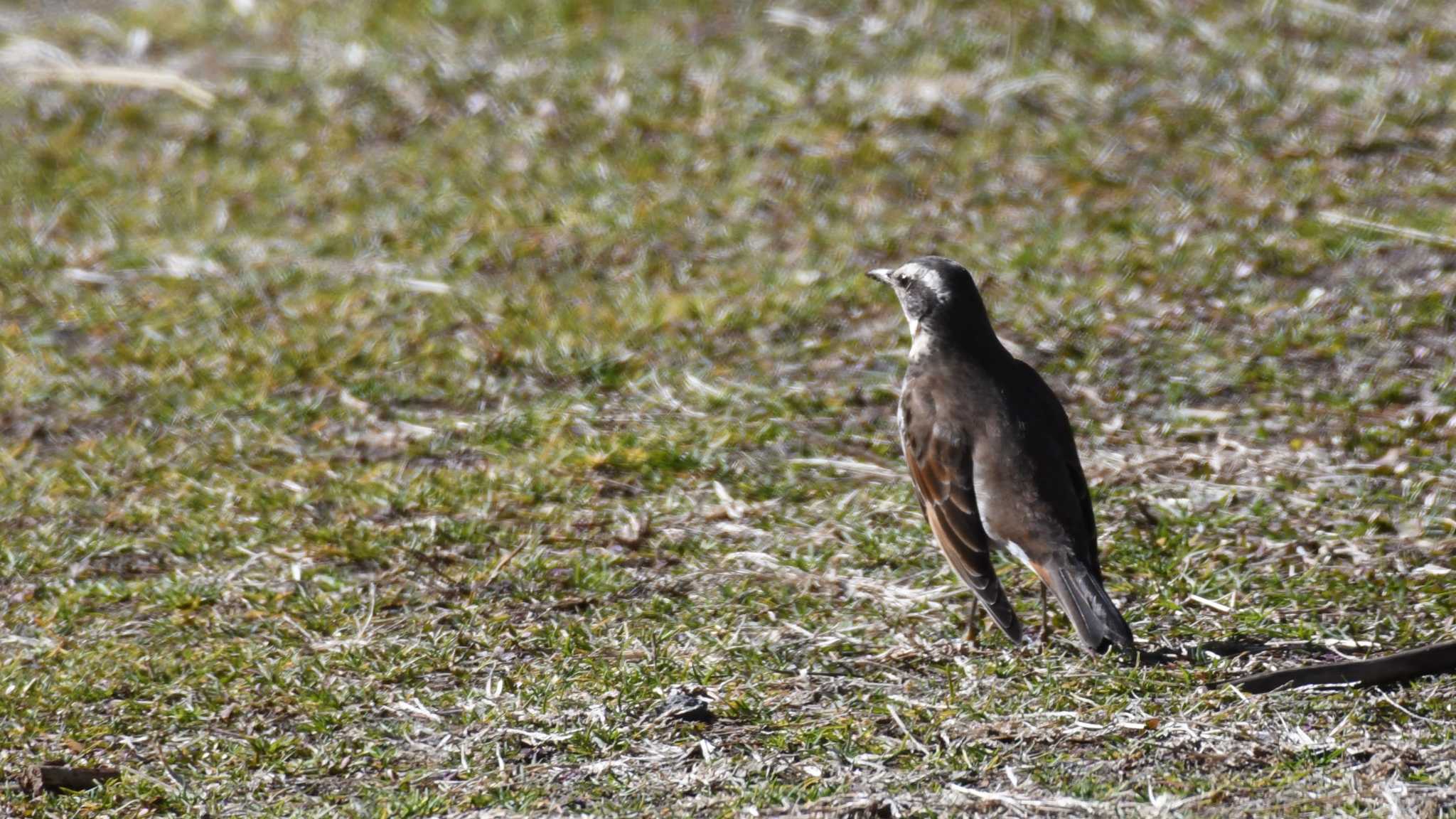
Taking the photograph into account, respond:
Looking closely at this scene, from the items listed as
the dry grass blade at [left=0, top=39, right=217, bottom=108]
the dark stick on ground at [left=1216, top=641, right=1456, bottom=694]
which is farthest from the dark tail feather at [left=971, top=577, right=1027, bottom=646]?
the dry grass blade at [left=0, top=39, right=217, bottom=108]

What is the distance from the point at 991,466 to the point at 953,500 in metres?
0.19

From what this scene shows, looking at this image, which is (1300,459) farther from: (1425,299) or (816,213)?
(816,213)

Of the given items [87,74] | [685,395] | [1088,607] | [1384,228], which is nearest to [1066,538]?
[1088,607]

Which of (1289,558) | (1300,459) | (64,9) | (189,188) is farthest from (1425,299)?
(64,9)

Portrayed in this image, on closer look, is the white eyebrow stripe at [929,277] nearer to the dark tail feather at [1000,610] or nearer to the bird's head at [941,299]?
the bird's head at [941,299]

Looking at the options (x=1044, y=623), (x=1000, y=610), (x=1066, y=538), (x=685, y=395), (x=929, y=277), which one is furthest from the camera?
(x=685, y=395)

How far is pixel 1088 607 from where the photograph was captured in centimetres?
558

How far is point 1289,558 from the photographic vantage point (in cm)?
645

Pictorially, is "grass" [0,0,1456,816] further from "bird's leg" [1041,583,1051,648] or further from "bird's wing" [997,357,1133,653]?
"bird's wing" [997,357,1133,653]

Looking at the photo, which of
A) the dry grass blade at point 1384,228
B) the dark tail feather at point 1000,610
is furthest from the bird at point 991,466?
the dry grass blade at point 1384,228

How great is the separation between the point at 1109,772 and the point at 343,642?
273 cm

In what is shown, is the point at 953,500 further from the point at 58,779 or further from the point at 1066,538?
the point at 58,779

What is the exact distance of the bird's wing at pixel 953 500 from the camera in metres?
5.75

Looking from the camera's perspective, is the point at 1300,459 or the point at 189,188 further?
the point at 189,188
